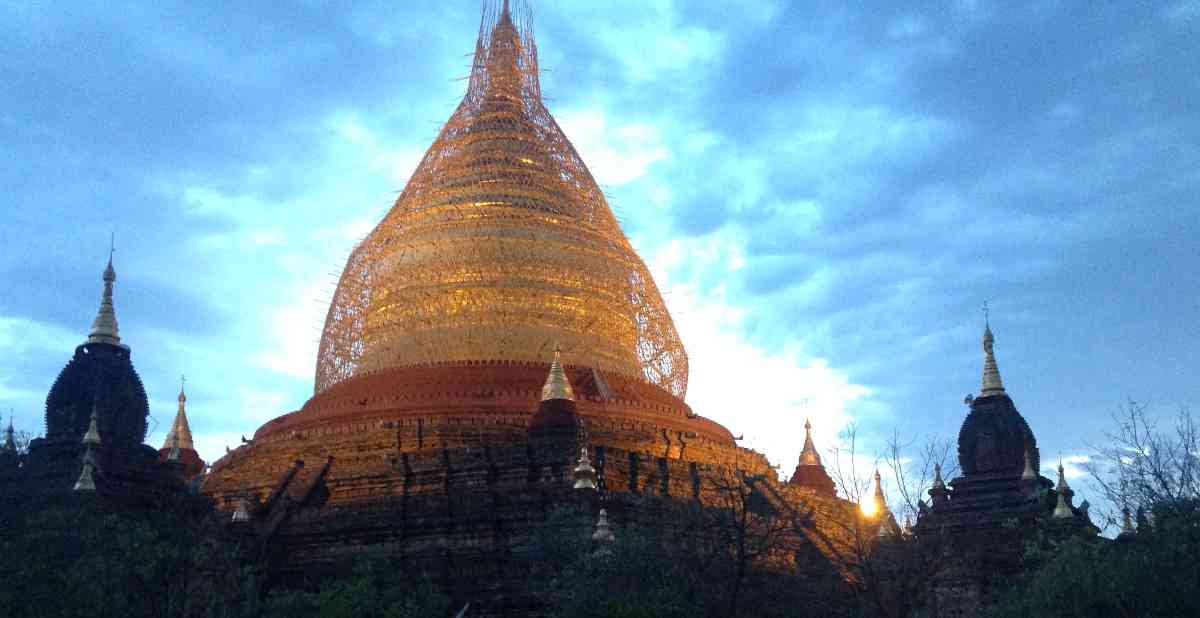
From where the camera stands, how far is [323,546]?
37281mm

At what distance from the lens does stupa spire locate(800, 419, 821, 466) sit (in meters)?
54.3

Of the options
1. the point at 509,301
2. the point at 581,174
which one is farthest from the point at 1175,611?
the point at 581,174

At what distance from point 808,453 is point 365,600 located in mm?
28458

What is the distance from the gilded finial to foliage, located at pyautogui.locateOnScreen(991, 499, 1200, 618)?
639 inches

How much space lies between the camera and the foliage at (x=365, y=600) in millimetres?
28297

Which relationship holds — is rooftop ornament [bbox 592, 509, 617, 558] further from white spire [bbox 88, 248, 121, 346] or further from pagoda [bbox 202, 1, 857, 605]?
white spire [bbox 88, 248, 121, 346]

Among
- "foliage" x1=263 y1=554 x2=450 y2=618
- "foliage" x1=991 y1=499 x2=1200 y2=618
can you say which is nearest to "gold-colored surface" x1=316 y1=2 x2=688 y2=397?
"foliage" x1=263 y1=554 x2=450 y2=618

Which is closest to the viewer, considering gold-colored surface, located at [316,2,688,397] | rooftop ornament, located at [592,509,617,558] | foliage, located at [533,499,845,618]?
foliage, located at [533,499,845,618]

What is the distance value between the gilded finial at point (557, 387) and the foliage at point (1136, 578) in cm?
1623

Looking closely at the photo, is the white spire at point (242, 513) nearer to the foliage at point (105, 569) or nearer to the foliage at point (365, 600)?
the foliage at point (105, 569)

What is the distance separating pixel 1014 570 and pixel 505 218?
18.9 meters

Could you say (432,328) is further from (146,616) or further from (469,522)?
(146,616)

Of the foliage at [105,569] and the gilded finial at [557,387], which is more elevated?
the gilded finial at [557,387]

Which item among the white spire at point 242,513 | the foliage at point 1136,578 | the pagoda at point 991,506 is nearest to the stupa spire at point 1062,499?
the pagoda at point 991,506
